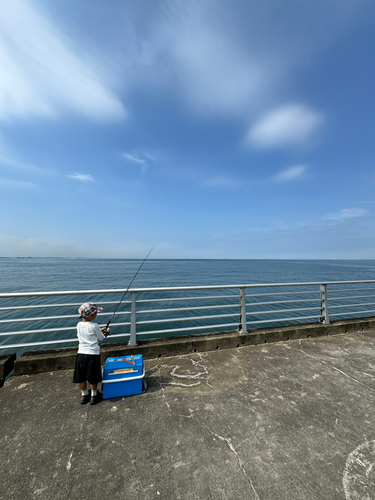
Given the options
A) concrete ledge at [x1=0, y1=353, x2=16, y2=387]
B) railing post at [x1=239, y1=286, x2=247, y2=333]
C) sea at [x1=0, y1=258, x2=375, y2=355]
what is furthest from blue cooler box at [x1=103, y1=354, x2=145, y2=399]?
railing post at [x1=239, y1=286, x2=247, y2=333]

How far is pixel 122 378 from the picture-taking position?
10.2ft

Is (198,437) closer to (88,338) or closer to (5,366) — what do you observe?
(88,338)

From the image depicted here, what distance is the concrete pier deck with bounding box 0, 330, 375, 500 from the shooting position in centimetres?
192

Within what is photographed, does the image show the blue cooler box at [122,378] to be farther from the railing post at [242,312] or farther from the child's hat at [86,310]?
the railing post at [242,312]

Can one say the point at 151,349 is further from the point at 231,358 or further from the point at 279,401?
the point at 279,401

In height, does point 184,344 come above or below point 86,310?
below

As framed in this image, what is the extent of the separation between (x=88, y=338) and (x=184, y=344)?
2.15 metres

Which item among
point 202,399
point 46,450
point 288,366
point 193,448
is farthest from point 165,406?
point 288,366

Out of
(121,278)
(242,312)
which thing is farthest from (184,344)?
(121,278)

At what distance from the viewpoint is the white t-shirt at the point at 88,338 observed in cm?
308

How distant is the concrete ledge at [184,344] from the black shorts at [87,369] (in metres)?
1.10

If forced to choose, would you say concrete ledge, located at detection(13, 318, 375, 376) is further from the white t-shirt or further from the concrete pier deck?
the white t-shirt

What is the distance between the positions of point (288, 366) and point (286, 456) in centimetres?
203

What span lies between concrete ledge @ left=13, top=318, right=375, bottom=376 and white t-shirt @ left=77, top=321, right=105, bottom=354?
3.89 feet
